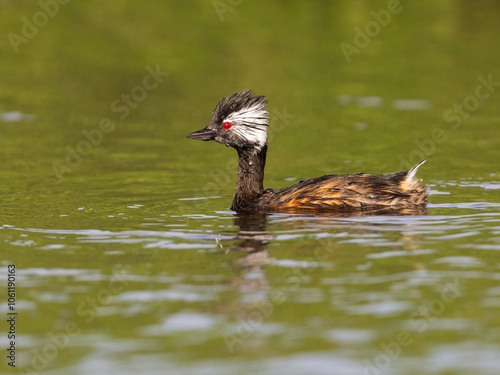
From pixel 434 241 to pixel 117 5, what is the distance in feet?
85.1

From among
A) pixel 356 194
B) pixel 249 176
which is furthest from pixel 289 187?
pixel 356 194

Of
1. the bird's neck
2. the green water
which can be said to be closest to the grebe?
the bird's neck

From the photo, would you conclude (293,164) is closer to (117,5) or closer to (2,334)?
(2,334)

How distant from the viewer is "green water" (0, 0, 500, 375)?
9133mm

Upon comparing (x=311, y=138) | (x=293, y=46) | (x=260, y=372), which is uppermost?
(x=293, y=46)

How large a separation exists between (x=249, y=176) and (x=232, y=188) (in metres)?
1.85

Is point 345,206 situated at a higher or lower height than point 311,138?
lower

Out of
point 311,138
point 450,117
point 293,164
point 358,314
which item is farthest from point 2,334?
point 450,117

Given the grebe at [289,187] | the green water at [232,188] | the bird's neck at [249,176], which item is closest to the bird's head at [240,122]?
the grebe at [289,187]

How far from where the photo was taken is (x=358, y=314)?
9617mm

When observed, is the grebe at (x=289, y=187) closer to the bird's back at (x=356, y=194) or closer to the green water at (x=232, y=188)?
the bird's back at (x=356, y=194)

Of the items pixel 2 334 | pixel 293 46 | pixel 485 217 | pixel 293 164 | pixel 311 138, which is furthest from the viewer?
pixel 293 46

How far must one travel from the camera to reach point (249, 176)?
15.9m

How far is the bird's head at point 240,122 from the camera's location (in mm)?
15539
